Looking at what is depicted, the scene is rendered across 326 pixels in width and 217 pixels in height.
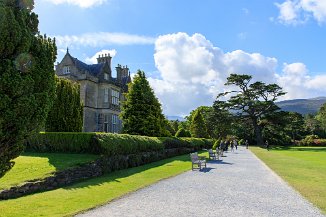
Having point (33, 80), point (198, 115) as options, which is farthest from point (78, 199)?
point (198, 115)

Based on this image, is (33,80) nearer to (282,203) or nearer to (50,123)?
(282,203)

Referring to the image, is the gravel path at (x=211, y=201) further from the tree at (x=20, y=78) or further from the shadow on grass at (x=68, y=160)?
the shadow on grass at (x=68, y=160)

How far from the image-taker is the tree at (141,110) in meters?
34.1

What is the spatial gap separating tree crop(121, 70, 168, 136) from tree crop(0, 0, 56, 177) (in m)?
24.3

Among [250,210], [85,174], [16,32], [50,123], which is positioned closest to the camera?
[16,32]

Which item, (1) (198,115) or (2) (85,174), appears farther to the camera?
(1) (198,115)

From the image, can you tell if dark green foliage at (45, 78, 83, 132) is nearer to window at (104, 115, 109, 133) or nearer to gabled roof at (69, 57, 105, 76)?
window at (104, 115, 109, 133)

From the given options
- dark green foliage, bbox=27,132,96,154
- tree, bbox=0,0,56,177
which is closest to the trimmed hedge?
dark green foliage, bbox=27,132,96,154

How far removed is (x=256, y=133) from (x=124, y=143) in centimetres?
6430

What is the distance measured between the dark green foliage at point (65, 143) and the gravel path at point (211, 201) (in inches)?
259

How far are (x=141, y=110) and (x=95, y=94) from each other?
896 cm

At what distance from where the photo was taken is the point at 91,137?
19859 millimetres

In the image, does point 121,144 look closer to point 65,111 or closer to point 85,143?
point 85,143

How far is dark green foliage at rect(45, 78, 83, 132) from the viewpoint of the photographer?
24.5m
